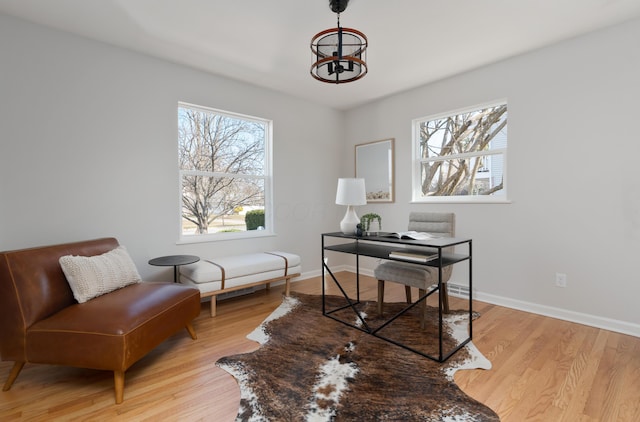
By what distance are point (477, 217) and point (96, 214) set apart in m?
3.85

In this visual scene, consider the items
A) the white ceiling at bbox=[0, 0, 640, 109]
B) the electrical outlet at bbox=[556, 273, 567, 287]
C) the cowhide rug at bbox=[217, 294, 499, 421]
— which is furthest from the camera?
the electrical outlet at bbox=[556, 273, 567, 287]

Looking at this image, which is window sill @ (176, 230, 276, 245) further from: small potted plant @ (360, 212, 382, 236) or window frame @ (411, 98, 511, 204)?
window frame @ (411, 98, 511, 204)

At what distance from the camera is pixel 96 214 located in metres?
2.81

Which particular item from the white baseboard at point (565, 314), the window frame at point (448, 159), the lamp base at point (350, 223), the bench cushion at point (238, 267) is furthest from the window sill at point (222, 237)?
the white baseboard at point (565, 314)

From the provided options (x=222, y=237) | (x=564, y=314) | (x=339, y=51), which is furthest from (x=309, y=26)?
(x=564, y=314)

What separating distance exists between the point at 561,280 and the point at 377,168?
2.48 m

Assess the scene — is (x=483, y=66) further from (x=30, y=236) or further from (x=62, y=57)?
(x=30, y=236)

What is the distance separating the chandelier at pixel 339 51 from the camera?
78.8 inches

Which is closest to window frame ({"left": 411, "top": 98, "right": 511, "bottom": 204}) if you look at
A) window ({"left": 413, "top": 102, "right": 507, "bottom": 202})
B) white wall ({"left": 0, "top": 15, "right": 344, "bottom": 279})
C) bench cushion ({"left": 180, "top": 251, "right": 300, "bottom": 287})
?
window ({"left": 413, "top": 102, "right": 507, "bottom": 202})

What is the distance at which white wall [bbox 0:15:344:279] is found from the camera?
2465 mm

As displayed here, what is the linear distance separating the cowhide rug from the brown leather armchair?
0.59 meters

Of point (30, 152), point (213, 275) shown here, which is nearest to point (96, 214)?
point (30, 152)

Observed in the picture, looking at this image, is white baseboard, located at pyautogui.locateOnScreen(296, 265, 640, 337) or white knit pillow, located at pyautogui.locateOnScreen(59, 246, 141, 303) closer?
white knit pillow, located at pyautogui.locateOnScreen(59, 246, 141, 303)

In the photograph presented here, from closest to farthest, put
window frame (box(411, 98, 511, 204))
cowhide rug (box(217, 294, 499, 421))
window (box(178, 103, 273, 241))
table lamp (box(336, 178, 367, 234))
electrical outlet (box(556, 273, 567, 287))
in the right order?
cowhide rug (box(217, 294, 499, 421))
table lamp (box(336, 178, 367, 234))
electrical outlet (box(556, 273, 567, 287))
window frame (box(411, 98, 511, 204))
window (box(178, 103, 273, 241))
